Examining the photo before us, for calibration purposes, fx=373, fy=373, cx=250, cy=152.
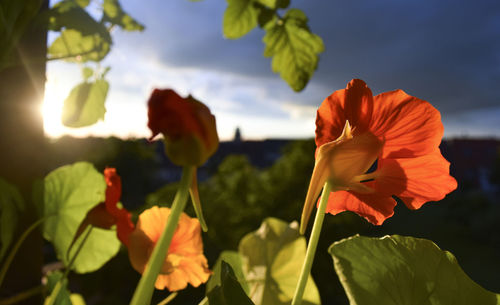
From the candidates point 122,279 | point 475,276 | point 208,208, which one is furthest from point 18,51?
point 475,276

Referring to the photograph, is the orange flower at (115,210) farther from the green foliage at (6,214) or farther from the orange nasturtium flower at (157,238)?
the green foliage at (6,214)

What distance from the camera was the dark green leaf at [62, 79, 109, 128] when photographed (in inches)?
13.4

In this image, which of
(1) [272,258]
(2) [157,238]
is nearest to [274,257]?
(1) [272,258]

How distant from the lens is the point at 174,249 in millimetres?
173

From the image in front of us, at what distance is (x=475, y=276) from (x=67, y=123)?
886cm

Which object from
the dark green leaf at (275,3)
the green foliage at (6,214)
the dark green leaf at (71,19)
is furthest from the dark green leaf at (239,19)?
the green foliage at (6,214)

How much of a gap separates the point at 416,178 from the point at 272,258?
0.44ft

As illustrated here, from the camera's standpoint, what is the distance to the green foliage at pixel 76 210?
0.96ft

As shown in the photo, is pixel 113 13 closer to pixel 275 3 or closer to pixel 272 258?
pixel 275 3

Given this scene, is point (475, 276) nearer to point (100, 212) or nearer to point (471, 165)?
point (471, 165)

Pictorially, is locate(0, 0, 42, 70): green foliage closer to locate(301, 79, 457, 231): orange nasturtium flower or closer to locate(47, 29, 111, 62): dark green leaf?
locate(47, 29, 111, 62): dark green leaf

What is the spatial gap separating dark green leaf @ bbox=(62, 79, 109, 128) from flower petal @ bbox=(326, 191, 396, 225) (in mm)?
259

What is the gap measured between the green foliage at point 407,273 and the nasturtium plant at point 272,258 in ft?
0.35

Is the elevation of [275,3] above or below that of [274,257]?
above
